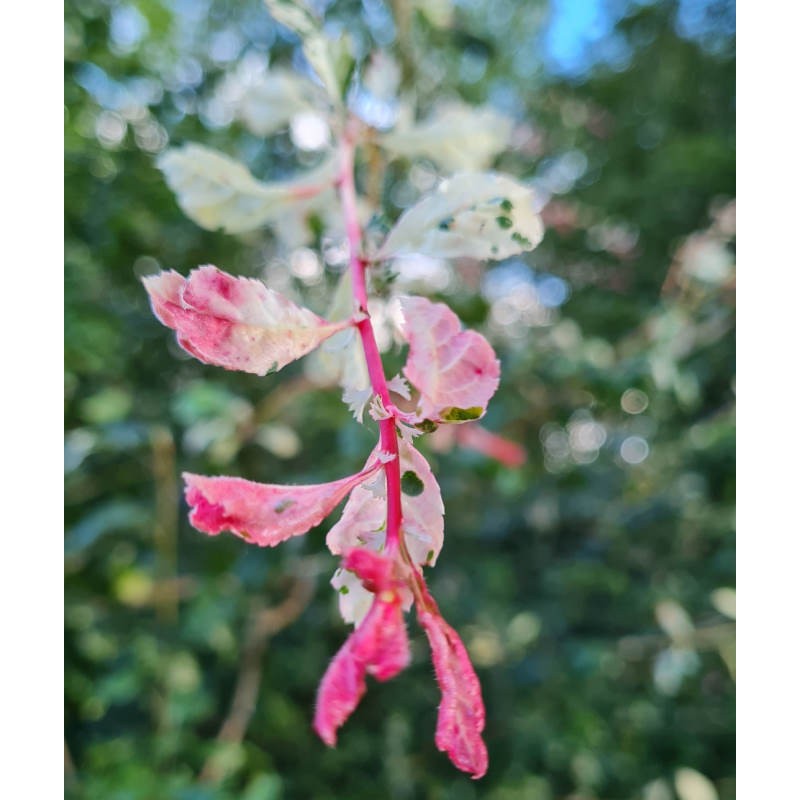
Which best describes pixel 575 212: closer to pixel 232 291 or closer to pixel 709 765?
pixel 709 765

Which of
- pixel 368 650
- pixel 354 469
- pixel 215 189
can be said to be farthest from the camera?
pixel 354 469

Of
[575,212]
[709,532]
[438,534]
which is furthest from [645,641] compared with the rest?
[438,534]

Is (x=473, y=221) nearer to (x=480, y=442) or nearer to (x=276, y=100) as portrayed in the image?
(x=276, y=100)

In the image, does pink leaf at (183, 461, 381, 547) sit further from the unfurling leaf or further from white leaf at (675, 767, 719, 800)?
white leaf at (675, 767, 719, 800)

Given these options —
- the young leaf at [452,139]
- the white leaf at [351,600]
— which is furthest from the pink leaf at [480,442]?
the white leaf at [351,600]

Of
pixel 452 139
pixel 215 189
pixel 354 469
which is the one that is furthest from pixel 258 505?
pixel 354 469

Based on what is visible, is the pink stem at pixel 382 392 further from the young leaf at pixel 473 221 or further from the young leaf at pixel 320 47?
the young leaf at pixel 320 47
